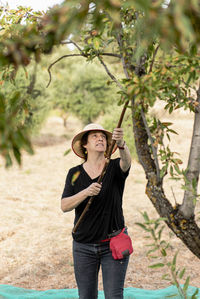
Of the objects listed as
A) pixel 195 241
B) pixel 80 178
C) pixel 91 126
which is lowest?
pixel 195 241

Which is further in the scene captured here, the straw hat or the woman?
the straw hat

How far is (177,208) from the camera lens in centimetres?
391

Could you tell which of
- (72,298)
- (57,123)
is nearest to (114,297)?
(72,298)

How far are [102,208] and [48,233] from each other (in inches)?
213

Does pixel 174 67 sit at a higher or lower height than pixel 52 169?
higher

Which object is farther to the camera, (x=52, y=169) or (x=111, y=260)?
(x=52, y=169)

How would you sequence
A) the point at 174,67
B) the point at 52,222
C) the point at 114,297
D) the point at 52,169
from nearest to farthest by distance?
the point at 174,67
the point at 114,297
the point at 52,222
the point at 52,169

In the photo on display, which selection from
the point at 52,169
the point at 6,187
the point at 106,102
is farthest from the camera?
the point at 106,102

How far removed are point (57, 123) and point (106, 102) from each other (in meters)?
9.07

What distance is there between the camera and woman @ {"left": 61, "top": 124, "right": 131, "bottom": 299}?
2.88 metres

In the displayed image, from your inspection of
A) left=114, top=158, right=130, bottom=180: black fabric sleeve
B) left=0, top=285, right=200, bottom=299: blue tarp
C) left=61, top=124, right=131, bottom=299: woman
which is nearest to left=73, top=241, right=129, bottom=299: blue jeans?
left=61, top=124, right=131, bottom=299: woman

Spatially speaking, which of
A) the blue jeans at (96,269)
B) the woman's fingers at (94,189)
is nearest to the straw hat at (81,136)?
the woman's fingers at (94,189)

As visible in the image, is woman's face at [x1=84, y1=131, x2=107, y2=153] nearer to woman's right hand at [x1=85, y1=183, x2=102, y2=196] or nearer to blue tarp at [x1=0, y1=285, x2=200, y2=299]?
woman's right hand at [x1=85, y1=183, x2=102, y2=196]

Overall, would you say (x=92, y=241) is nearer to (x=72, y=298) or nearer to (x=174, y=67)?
(x=174, y=67)
